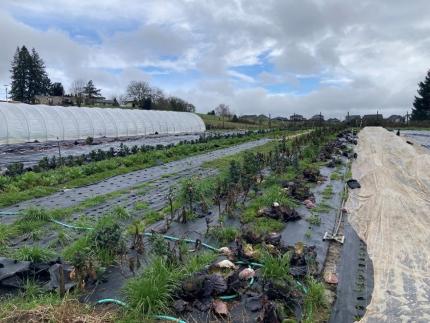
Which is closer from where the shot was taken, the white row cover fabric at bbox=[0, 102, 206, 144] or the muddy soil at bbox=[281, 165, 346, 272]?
the muddy soil at bbox=[281, 165, 346, 272]

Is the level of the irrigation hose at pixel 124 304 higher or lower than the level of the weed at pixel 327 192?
lower

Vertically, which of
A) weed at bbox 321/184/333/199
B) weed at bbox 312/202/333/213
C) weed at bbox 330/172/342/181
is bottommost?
weed at bbox 312/202/333/213

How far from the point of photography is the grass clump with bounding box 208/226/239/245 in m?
4.55

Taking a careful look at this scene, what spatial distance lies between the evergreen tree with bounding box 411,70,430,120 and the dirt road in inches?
1375

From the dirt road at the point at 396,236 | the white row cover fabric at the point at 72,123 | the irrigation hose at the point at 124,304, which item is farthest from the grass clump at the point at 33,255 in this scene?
the white row cover fabric at the point at 72,123

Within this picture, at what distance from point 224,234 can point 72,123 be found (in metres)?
17.2

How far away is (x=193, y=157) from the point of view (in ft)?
42.7

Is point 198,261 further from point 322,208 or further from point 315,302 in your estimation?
point 322,208

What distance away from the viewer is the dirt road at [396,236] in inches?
123

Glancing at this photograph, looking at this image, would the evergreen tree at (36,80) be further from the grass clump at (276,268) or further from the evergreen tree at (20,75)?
the grass clump at (276,268)

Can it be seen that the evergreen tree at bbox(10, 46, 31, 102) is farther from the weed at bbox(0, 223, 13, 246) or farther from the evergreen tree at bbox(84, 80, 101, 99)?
the weed at bbox(0, 223, 13, 246)

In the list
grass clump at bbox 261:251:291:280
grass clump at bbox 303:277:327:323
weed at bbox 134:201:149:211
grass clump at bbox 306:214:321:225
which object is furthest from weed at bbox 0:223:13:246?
grass clump at bbox 306:214:321:225

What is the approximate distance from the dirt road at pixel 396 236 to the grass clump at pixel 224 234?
5.24 ft

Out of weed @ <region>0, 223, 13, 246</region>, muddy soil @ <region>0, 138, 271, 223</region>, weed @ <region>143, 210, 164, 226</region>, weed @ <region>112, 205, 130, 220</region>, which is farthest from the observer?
muddy soil @ <region>0, 138, 271, 223</region>
